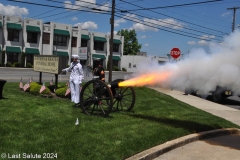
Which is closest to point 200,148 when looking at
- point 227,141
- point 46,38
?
point 227,141

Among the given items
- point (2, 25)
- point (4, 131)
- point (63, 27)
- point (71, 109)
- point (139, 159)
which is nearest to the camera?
point (139, 159)

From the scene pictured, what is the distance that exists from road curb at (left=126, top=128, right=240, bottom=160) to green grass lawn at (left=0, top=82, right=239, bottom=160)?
15 cm

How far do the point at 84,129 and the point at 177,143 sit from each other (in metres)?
2.01

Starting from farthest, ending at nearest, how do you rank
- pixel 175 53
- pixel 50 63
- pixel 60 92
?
pixel 175 53, pixel 50 63, pixel 60 92

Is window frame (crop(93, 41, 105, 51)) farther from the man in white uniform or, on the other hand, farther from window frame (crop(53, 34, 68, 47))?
the man in white uniform

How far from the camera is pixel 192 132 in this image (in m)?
7.46

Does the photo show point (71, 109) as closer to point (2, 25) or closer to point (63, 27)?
point (2, 25)

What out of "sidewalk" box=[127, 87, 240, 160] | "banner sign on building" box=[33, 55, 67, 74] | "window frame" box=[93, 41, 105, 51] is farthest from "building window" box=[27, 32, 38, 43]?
"sidewalk" box=[127, 87, 240, 160]

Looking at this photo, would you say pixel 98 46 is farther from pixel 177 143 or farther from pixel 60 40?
pixel 177 143

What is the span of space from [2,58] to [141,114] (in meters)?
36.8

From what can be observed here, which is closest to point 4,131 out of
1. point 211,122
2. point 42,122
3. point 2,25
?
point 42,122

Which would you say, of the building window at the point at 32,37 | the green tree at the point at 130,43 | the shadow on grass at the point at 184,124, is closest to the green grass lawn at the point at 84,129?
the shadow on grass at the point at 184,124

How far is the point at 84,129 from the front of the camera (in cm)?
640

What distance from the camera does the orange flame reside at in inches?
329
